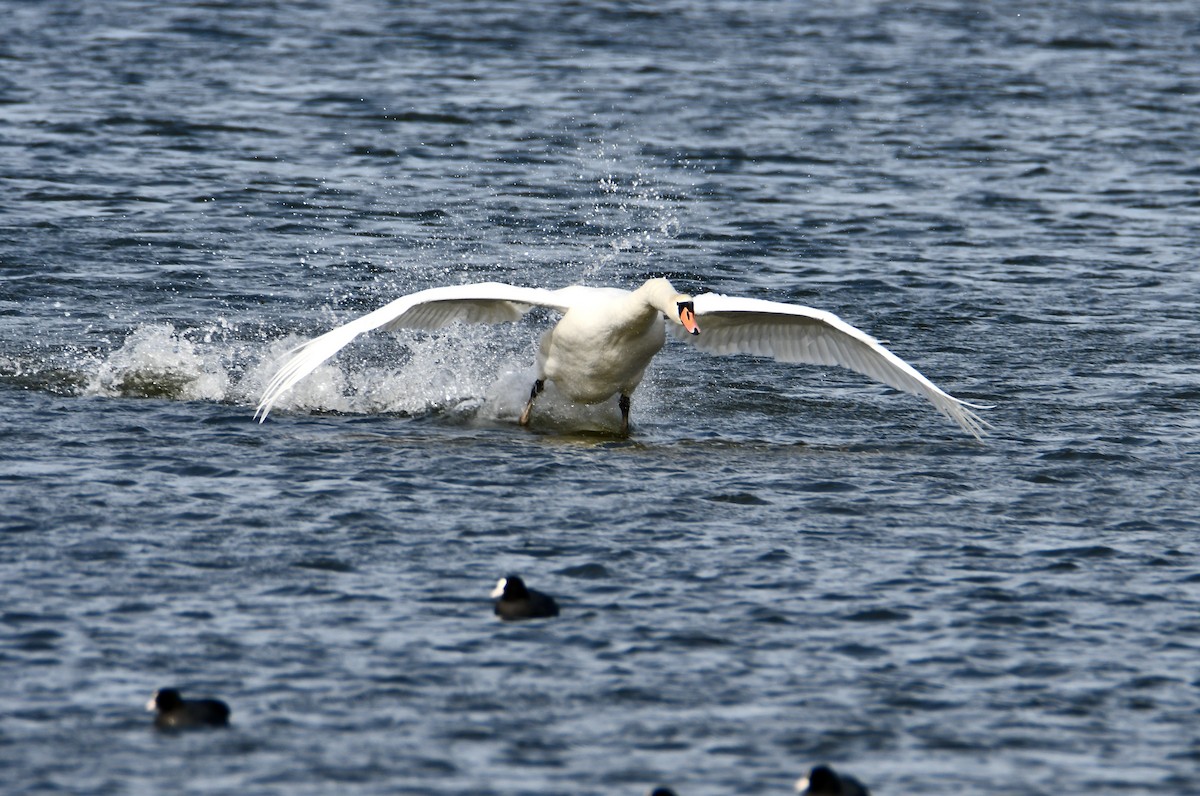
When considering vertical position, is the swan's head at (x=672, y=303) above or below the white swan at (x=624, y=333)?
above

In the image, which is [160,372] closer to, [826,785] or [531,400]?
[531,400]

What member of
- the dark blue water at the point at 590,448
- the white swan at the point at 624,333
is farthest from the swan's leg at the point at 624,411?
the dark blue water at the point at 590,448

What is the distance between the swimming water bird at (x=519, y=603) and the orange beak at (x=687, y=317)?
11.4ft

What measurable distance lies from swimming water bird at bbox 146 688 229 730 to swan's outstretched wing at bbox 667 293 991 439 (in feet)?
19.6

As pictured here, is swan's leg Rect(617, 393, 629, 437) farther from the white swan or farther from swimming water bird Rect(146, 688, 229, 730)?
swimming water bird Rect(146, 688, 229, 730)

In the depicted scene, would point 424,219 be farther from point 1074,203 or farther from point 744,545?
point 744,545

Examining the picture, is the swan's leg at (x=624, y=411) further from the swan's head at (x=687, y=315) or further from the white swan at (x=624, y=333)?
the swan's head at (x=687, y=315)

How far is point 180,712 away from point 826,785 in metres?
2.74

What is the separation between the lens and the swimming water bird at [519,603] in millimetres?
9195

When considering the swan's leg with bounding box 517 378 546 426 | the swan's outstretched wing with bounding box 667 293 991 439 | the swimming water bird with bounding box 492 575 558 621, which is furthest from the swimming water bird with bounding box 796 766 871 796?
the swan's leg with bounding box 517 378 546 426

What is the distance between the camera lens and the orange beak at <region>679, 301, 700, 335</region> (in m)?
12.4

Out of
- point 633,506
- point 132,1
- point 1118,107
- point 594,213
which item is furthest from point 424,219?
point 132,1

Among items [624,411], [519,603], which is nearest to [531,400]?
[624,411]

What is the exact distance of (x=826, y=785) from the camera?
23.6ft
